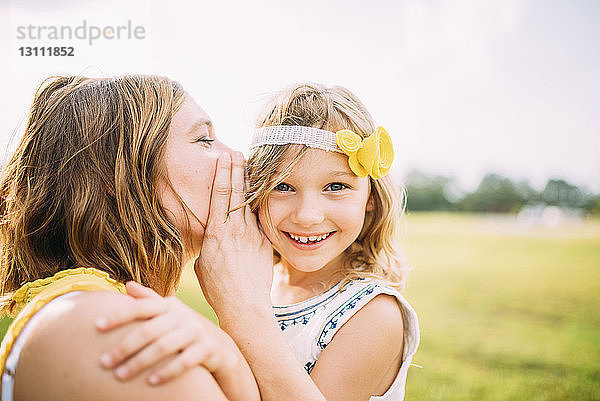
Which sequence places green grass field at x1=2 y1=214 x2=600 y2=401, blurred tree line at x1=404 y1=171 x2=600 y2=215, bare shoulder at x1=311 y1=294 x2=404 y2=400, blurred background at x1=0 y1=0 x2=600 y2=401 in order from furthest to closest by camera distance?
blurred tree line at x1=404 y1=171 x2=600 y2=215 < green grass field at x1=2 y1=214 x2=600 y2=401 < blurred background at x1=0 y1=0 x2=600 y2=401 < bare shoulder at x1=311 y1=294 x2=404 y2=400

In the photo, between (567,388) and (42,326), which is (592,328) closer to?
(567,388)

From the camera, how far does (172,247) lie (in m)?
1.98

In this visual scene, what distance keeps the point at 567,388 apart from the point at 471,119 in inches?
300

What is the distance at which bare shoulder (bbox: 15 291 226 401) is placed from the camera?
Result: 1265 millimetres

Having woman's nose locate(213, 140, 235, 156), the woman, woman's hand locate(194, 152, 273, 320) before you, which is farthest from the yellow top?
woman's nose locate(213, 140, 235, 156)

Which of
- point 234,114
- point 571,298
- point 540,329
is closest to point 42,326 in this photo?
point 234,114

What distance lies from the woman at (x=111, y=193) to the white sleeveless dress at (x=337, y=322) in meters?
0.33

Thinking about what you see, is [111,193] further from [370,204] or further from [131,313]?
[370,204]

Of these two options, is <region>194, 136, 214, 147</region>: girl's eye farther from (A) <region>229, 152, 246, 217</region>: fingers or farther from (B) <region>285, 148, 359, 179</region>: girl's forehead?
(B) <region>285, 148, 359, 179</region>: girl's forehead

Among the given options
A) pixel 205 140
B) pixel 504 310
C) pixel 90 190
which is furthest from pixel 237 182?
pixel 504 310

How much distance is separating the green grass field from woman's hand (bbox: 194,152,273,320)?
1.34 meters

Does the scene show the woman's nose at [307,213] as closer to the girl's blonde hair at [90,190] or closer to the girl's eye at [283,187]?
the girl's eye at [283,187]

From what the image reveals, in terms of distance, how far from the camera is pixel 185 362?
51.7 inches

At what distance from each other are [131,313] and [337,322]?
0.98 meters
